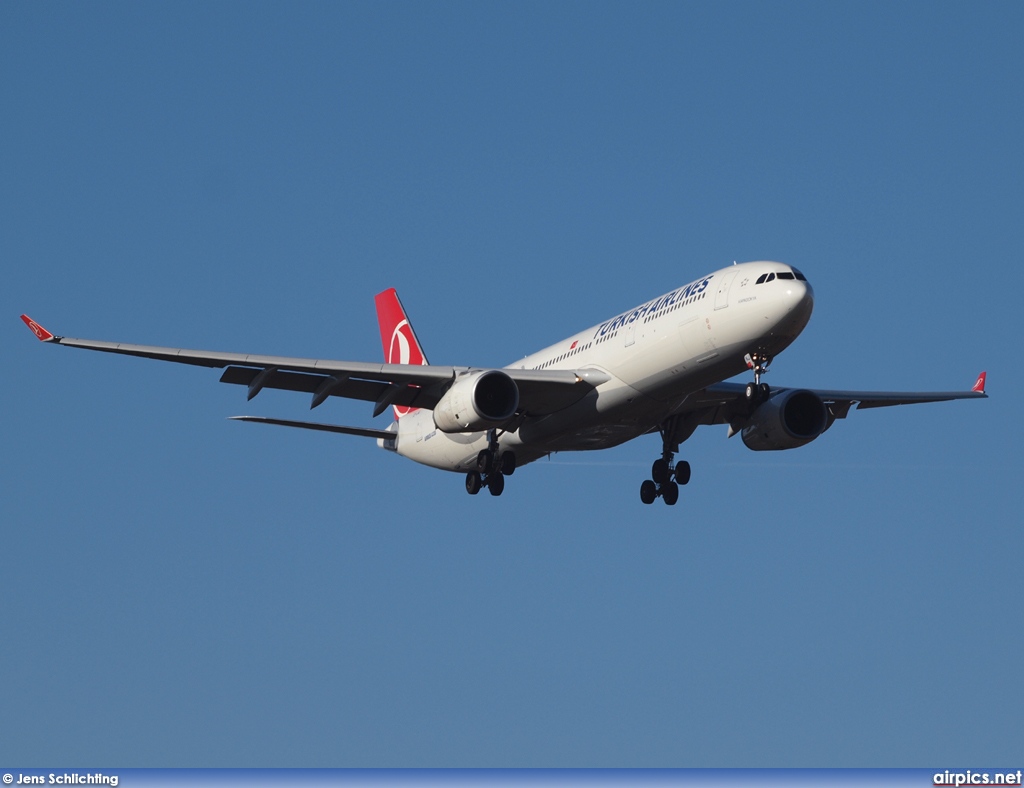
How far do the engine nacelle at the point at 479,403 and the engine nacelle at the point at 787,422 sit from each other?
769cm

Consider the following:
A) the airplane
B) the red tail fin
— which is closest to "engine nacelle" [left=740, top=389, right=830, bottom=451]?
the airplane

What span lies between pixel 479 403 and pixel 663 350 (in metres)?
4.97

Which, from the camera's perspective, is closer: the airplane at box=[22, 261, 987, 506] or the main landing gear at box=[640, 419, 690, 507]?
the airplane at box=[22, 261, 987, 506]

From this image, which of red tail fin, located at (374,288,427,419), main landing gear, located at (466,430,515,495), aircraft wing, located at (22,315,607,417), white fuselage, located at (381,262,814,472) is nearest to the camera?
white fuselage, located at (381,262,814,472)

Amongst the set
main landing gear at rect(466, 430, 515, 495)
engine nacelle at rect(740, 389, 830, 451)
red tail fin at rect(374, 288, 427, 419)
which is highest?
red tail fin at rect(374, 288, 427, 419)

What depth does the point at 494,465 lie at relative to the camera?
142 feet

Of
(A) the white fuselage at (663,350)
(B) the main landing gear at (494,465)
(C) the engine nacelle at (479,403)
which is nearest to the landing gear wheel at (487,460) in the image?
(B) the main landing gear at (494,465)

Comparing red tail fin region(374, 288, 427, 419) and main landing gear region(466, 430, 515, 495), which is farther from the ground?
red tail fin region(374, 288, 427, 419)

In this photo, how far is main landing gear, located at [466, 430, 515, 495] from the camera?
142ft

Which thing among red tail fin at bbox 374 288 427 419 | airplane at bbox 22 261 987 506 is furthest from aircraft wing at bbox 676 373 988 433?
red tail fin at bbox 374 288 427 419

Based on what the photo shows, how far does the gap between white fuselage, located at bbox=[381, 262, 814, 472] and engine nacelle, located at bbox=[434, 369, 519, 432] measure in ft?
6.11

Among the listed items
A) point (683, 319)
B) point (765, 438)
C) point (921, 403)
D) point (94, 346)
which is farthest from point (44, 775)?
point (921, 403)

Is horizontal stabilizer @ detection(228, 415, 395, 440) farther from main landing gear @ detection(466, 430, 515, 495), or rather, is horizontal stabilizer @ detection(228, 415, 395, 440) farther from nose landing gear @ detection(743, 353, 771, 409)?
nose landing gear @ detection(743, 353, 771, 409)

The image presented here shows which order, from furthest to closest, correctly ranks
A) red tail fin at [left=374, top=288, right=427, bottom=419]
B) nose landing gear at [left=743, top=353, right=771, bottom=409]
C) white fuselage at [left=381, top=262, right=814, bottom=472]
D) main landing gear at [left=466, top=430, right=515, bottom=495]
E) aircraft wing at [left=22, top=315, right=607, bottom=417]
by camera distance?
red tail fin at [left=374, top=288, right=427, bottom=419], main landing gear at [left=466, top=430, right=515, bottom=495], aircraft wing at [left=22, top=315, right=607, bottom=417], nose landing gear at [left=743, top=353, right=771, bottom=409], white fuselage at [left=381, top=262, right=814, bottom=472]
